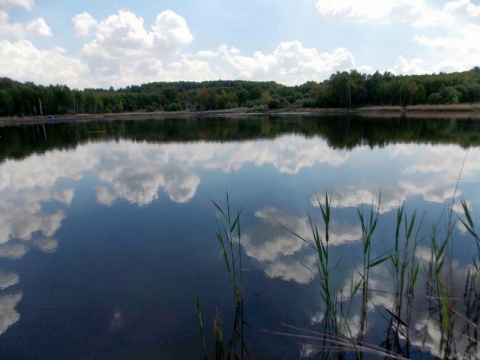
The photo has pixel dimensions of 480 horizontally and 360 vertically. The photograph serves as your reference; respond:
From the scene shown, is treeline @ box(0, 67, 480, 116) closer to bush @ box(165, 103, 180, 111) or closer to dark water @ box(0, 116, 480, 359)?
bush @ box(165, 103, 180, 111)

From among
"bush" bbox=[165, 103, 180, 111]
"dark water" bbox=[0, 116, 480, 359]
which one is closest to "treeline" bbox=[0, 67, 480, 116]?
"bush" bbox=[165, 103, 180, 111]

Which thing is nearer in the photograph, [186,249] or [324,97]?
[186,249]

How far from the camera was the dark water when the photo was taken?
5.25 metres

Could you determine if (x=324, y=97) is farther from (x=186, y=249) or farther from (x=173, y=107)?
(x=186, y=249)

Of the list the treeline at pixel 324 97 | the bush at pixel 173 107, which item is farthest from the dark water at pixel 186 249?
the bush at pixel 173 107

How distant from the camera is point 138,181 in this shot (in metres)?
15.5

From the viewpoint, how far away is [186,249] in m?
8.33

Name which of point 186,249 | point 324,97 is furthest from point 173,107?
point 186,249

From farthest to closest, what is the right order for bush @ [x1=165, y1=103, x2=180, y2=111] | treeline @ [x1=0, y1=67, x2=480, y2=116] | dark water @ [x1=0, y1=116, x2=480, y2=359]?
1. bush @ [x1=165, y1=103, x2=180, y2=111]
2. treeline @ [x1=0, y1=67, x2=480, y2=116]
3. dark water @ [x1=0, y1=116, x2=480, y2=359]

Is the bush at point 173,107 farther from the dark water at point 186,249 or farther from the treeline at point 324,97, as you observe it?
the dark water at point 186,249

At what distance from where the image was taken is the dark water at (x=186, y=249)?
5250 millimetres

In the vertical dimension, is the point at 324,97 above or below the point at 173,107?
above

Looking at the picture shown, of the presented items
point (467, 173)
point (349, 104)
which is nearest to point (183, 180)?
point (467, 173)

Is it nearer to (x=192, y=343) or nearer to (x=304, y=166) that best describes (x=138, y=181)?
(x=304, y=166)
